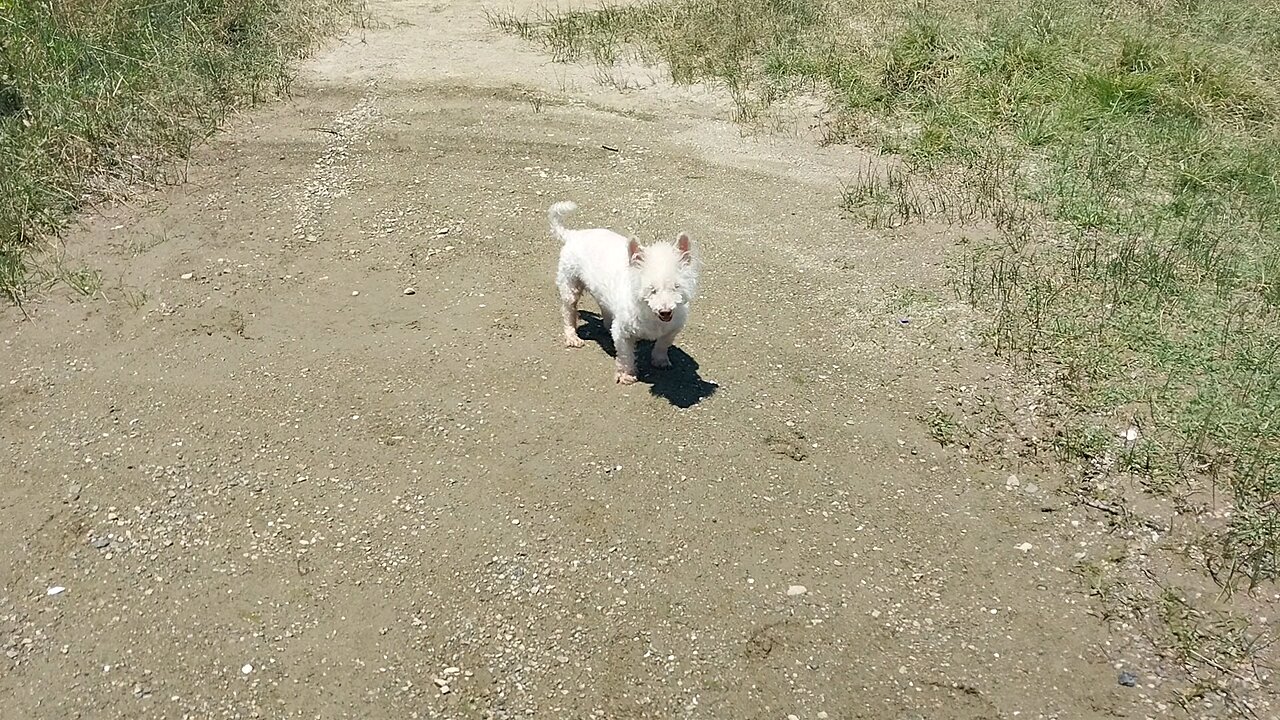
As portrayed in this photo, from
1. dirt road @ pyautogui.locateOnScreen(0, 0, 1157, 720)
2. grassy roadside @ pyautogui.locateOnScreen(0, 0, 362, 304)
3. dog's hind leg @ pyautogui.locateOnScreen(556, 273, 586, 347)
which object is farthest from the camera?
grassy roadside @ pyautogui.locateOnScreen(0, 0, 362, 304)

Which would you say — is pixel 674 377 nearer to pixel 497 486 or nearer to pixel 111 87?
pixel 497 486

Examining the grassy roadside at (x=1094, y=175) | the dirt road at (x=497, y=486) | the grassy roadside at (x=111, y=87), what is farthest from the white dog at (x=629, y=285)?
the grassy roadside at (x=111, y=87)

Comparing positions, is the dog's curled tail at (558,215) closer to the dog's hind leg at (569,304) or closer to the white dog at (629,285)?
the white dog at (629,285)

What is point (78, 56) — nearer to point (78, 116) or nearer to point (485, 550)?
point (78, 116)

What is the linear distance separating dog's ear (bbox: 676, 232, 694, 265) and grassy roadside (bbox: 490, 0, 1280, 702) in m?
1.74

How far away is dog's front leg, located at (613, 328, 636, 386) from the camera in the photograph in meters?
5.06

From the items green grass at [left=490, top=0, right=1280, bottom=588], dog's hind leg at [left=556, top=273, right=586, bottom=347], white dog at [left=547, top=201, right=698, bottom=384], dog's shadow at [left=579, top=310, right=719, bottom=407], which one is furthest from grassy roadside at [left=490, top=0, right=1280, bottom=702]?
dog's hind leg at [left=556, top=273, right=586, bottom=347]

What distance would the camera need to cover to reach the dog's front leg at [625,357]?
16.6 ft

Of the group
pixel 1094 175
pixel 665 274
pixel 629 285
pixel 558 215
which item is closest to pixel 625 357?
pixel 629 285

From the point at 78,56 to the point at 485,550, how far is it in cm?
689

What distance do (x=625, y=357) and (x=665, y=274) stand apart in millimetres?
853

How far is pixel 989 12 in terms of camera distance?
9672mm

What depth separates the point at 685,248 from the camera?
4547mm

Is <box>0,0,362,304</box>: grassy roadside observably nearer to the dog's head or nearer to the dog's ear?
the dog's head
